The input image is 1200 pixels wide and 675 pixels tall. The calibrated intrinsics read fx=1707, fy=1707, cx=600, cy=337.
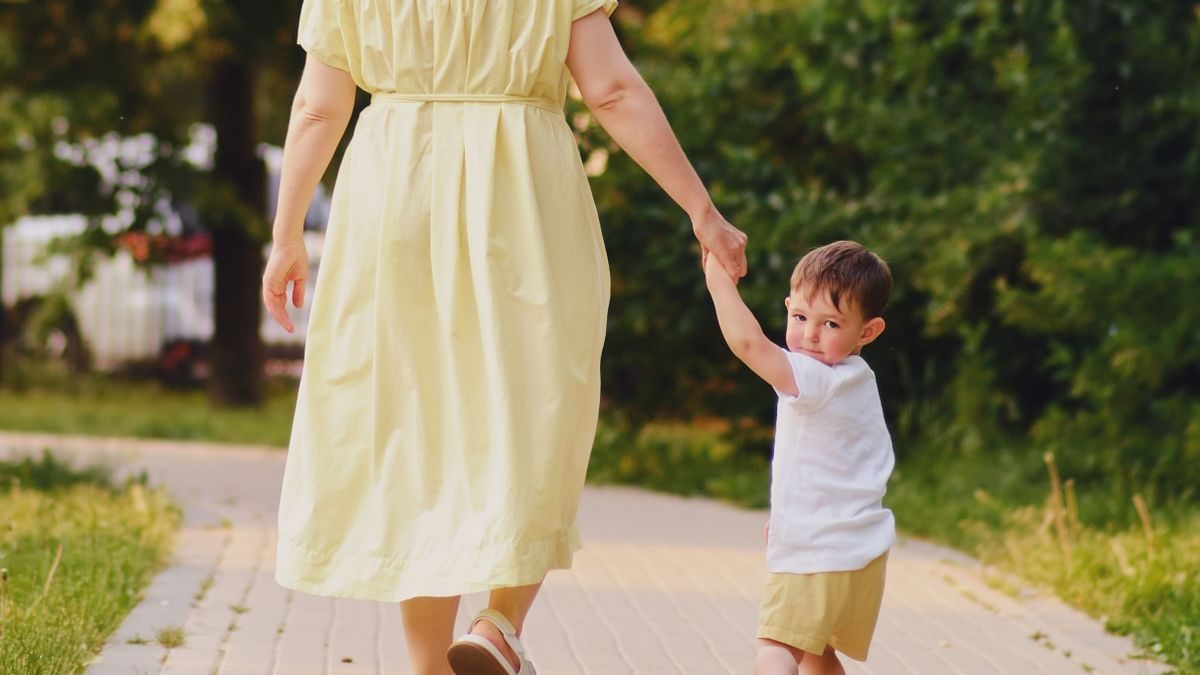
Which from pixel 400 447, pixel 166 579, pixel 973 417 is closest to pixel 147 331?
pixel 973 417

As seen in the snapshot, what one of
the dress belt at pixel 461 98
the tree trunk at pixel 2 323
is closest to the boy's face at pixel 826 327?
the dress belt at pixel 461 98

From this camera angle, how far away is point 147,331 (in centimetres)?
1634

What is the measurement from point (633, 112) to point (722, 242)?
0.33m

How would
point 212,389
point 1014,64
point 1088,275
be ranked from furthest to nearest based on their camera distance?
point 212,389 < point 1014,64 < point 1088,275

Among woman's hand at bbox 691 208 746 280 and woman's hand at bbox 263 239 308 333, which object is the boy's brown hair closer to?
woman's hand at bbox 691 208 746 280

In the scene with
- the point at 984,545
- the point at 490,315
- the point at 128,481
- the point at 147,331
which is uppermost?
the point at 490,315

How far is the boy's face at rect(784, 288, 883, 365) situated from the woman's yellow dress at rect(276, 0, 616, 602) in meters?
0.44

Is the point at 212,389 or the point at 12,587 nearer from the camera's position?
the point at 12,587

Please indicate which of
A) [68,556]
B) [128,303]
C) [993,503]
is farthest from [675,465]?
[128,303]

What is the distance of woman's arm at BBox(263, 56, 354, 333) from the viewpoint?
3633mm

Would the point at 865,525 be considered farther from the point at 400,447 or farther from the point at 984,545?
the point at 984,545

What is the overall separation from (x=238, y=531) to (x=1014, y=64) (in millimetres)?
4578

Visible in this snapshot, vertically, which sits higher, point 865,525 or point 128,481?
point 865,525

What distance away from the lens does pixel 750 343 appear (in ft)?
11.1
